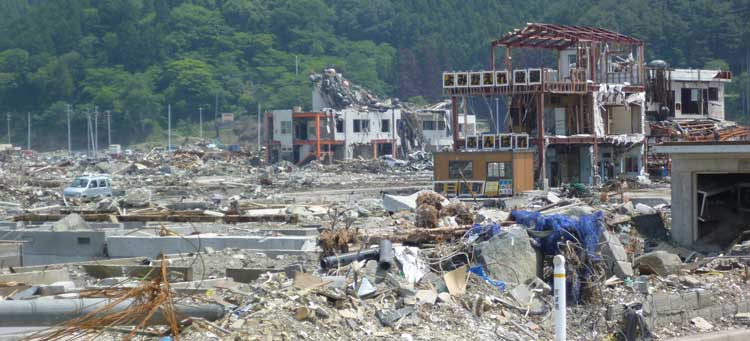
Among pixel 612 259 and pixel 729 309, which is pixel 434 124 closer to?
pixel 612 259

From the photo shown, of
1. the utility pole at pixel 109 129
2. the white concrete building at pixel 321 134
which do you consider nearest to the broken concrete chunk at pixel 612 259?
the white concrete building at pixel 321 134

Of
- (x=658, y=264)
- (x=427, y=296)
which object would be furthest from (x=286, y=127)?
(x=427, y=296)

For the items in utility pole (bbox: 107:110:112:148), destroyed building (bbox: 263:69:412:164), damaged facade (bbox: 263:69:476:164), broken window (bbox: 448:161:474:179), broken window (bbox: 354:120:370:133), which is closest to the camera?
broken window (bbox: 448:161:474:179)

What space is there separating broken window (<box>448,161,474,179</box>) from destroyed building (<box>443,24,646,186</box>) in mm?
8691

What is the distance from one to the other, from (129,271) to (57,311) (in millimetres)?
5500

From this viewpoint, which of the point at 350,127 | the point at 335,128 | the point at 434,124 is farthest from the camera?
the point at 434,124

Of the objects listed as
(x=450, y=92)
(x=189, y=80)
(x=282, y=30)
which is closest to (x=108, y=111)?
(x=189, y=80)

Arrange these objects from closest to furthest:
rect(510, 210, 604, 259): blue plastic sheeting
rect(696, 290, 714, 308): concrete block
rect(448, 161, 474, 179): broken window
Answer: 1. rect(696, 290, 714, 308): concrete block
2. rect(510, 210, 604, 259): blue plastic sheeting
3. rect(448, 161, 474, 179): broken window

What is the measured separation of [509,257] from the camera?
646 inches

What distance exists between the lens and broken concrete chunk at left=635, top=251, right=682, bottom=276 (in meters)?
18.2

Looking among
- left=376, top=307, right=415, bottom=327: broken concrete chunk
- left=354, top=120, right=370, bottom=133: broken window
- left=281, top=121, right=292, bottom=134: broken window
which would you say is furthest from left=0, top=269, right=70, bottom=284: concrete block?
left=354, top=120, right=370, bottom=133: broken window

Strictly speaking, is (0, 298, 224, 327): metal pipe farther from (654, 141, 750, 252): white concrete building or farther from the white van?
the white van

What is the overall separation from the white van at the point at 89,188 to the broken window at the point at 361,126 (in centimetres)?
4111

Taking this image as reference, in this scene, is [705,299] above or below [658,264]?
below
